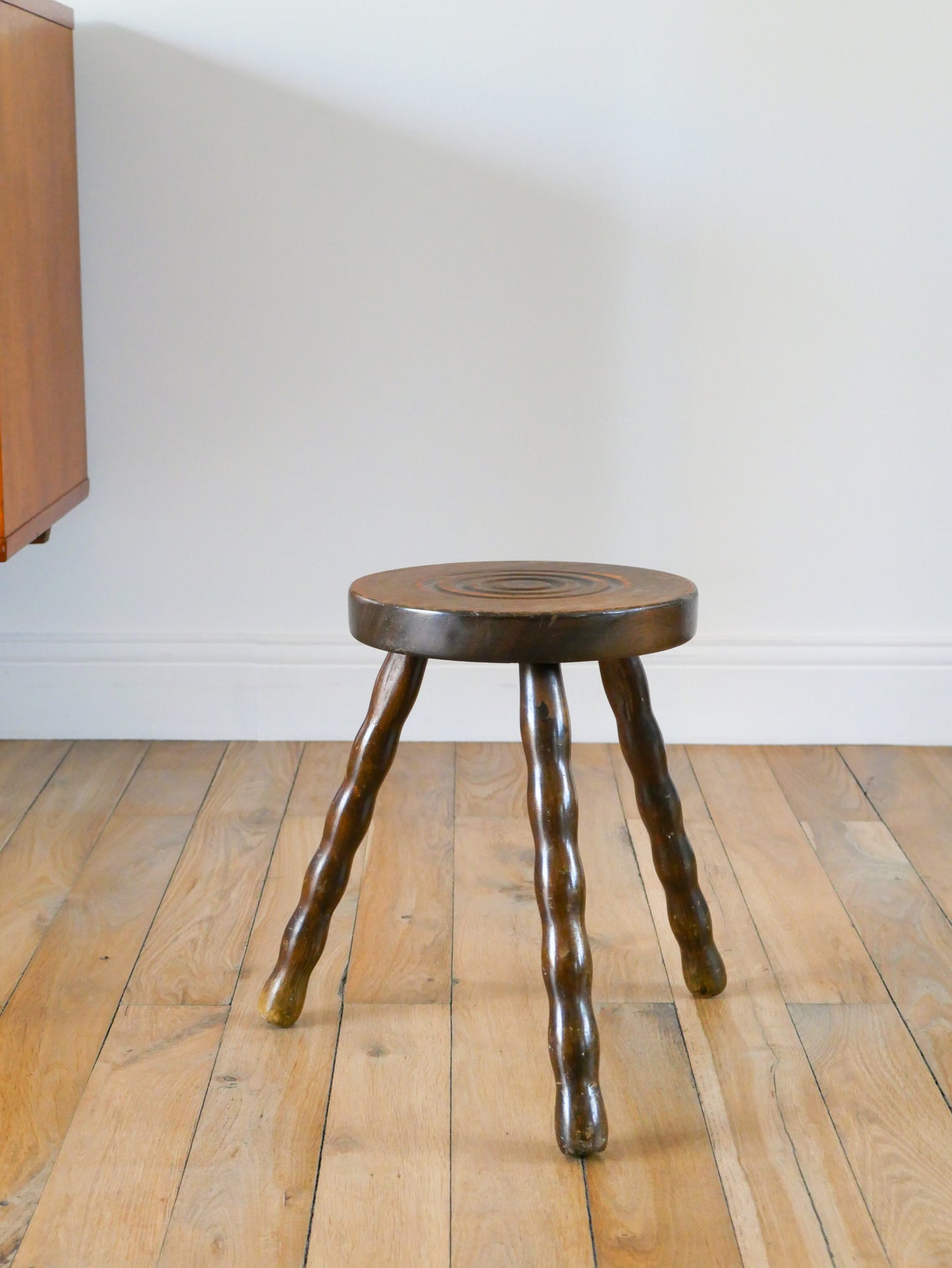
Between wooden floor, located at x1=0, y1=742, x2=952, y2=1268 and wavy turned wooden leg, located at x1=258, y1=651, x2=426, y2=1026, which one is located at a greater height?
wavy turned wooden leg, located at x1=258, y1=651, x2=426, y2=1026

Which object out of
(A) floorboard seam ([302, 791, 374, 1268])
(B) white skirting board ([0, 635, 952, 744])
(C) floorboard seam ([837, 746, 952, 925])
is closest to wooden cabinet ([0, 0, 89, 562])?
(B) white skirting board ([0, 635, 952, 744])

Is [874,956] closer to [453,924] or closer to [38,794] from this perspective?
[453,924]

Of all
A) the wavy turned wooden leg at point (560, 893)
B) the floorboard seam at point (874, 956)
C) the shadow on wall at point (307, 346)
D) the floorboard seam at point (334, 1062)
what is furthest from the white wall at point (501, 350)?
the wavy turned wooden leg at point (560, 893)

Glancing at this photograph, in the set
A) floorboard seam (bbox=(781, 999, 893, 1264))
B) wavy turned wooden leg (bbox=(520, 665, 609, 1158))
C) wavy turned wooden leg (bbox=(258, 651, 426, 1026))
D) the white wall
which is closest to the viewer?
floorboard seam (bbox=(781, 999, 893, 1264))

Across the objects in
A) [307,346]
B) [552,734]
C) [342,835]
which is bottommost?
[342,835]

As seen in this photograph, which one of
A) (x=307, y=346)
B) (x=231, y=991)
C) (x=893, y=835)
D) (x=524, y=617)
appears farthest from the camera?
(x=307, y=346)

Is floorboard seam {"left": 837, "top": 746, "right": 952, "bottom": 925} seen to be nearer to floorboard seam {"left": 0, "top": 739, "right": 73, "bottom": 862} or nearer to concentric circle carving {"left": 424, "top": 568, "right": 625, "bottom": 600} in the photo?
concentric circle carving {"left": 424, "top": 568, "right": 625, "bottom": 600}

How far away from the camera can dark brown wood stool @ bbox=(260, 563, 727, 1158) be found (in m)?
1.00

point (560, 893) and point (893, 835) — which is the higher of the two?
point (560, 893)

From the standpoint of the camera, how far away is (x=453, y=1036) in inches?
46.0

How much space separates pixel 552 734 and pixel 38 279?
99 cm

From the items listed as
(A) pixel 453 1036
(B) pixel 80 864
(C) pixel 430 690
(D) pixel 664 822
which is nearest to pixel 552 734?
(D) pixel 664 822

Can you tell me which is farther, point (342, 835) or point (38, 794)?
point (38, 794)

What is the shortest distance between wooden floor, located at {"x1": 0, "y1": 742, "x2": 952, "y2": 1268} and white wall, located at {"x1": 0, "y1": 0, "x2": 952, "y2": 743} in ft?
0.73
